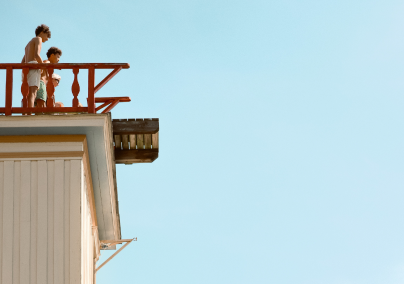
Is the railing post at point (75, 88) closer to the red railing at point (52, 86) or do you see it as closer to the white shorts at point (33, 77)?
the red railing at point (52, 86)

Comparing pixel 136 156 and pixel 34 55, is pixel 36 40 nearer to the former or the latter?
pixel 34 55

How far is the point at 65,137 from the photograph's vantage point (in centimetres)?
1101

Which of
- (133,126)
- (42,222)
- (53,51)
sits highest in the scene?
(53,51)

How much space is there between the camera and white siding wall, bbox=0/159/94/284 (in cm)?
1028

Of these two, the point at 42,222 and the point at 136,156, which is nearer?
the point at 42,222

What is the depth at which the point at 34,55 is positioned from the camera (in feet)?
38.3

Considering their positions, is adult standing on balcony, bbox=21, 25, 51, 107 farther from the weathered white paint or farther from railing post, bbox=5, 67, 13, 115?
the weathered white paint

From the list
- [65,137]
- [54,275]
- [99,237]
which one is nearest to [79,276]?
[54,275]

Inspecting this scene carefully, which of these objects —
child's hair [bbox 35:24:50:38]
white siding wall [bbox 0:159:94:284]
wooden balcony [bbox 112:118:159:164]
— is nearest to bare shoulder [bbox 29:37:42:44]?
child's hair [bbox 35:24:50:38]

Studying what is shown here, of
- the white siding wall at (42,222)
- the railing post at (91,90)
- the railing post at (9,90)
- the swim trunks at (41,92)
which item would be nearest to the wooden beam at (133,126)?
the swim trunks at (41,92)

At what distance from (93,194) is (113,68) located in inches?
100

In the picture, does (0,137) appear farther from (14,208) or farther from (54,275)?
(54,275)

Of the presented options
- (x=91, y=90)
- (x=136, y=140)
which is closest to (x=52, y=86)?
(x=91, y=90)

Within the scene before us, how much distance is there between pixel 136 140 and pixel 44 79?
1989 millimetres
